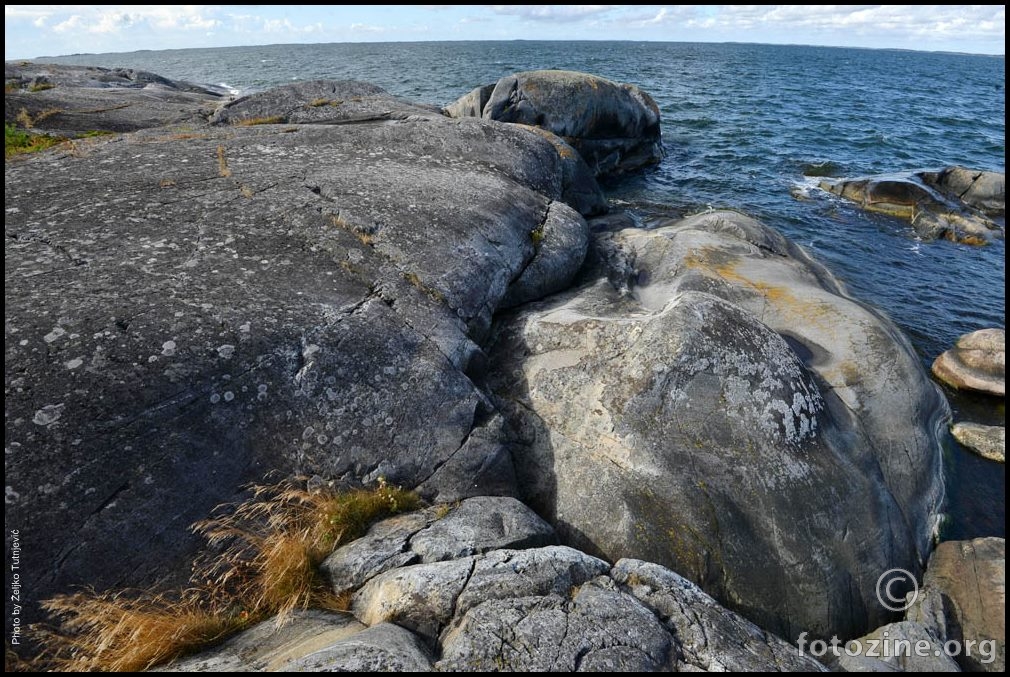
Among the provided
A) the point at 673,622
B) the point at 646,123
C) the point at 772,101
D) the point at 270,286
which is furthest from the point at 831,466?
the point at 772,101

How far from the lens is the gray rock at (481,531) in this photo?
18.6 ft

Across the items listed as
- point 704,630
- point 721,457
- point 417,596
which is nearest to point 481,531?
point 417,596

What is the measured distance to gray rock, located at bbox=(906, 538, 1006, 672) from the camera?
24.3ft

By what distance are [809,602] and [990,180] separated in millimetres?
28910

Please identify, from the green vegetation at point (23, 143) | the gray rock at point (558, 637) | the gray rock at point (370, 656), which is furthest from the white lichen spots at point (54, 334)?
the green vegetation at point (23, 143)

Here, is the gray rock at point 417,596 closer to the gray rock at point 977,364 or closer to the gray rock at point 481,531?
the gray rock at point 481,531

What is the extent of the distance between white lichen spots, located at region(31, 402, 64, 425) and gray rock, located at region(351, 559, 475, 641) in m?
3.49

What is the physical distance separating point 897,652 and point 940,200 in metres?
25.6

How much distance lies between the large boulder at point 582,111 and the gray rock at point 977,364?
671 inches

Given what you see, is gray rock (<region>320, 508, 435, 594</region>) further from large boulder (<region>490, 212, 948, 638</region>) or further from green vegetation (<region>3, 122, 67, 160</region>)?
green vegetation (<region>3, 122, 67, 160</region>)

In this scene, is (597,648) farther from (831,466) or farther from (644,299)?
(644,299)
